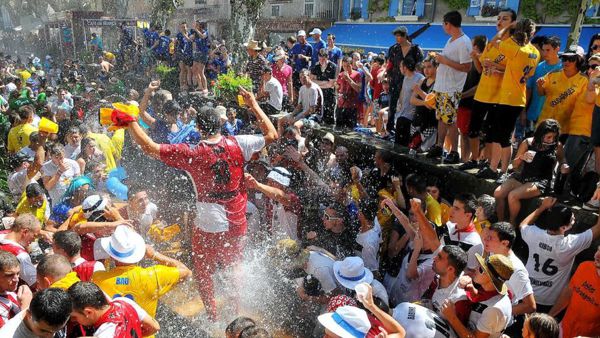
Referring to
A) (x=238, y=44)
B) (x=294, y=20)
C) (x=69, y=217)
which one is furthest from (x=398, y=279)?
(x=294, y=20)

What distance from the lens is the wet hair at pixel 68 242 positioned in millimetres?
3324

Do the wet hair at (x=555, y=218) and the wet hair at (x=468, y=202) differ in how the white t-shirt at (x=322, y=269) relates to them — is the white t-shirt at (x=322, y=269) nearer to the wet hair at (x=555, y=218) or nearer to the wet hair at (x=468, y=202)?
the wet hair at (x=468, y=202)

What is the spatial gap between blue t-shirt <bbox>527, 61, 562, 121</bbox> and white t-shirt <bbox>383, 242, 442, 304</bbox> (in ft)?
8.15

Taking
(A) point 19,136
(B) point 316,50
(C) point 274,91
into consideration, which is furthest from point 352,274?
(B) point 316,50

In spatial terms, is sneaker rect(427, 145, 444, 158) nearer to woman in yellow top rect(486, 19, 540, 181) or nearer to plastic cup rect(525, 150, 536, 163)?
woman in yellow top rect(486, 19, 540, 181)

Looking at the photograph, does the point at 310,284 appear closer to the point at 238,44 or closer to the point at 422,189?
the point at 422,189

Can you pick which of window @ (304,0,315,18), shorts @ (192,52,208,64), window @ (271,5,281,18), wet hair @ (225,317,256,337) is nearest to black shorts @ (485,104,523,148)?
wet hair @ (225,317,256,337)

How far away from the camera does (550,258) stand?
3.64m

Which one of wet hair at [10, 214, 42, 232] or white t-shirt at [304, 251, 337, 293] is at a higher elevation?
wet hair at [10, 214, 42, 232]

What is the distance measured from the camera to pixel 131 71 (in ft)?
58.7

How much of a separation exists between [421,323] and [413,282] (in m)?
Result: 0.90

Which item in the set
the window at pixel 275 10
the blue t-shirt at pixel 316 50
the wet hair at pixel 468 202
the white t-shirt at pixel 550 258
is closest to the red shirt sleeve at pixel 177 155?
the wet hair at pixel 468 202

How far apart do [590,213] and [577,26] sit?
170 inches

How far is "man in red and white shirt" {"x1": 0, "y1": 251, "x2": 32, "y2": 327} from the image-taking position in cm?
291
